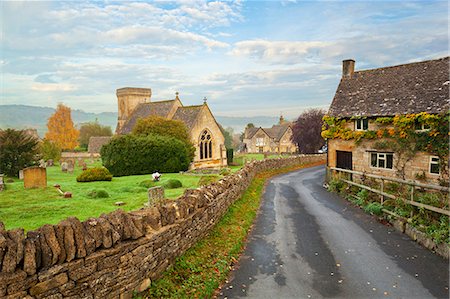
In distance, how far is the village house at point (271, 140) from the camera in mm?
86438

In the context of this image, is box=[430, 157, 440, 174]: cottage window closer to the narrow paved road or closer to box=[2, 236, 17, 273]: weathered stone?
the narrow paved road

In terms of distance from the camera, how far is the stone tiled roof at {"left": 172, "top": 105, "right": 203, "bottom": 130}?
45.2 m

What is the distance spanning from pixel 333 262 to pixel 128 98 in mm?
63786

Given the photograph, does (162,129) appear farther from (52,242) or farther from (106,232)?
(52,242)

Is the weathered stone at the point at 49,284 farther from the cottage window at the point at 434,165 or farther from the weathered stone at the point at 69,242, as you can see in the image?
the cottage window at the point at 434,165

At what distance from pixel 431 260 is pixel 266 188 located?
598 inches

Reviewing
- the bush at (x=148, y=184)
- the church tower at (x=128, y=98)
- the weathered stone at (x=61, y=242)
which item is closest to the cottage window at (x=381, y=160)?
the bush at (x=148, y=184)

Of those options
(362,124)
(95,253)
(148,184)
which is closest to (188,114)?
(148,184)

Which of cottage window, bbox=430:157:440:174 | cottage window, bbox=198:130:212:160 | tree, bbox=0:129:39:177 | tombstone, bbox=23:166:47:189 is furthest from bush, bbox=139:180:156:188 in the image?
cottage window, bbox=198:130:212:160

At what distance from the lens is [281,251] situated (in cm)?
1011

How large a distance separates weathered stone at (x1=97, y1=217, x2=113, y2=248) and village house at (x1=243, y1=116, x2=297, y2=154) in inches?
3136

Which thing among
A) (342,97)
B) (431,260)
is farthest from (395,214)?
(342,97)

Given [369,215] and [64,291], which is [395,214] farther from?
[64,291]

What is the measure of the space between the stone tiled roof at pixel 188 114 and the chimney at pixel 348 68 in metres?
22.8
